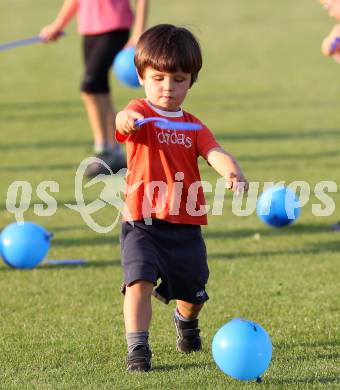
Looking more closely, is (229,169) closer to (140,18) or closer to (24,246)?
(24,246)

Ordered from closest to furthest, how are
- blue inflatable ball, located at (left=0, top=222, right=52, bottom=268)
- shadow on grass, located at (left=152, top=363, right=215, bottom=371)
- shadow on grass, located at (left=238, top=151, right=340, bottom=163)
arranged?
shadow on grass, located at (left=152, top=363, right=215, bottom=371) < blue inflatable ball, located at (left=0, top=222, right=52, bottom=268) < shadow on grass, located at (left=238, top=151, right=340, bottom=163)

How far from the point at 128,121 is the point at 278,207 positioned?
3443 millimetres

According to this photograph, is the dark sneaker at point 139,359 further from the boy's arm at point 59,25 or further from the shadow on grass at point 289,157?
the shadow on grass at point 289,157

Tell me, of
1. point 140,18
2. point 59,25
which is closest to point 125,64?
point 140,18

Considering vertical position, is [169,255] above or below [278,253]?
above

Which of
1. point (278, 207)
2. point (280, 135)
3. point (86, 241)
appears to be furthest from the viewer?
point (280, 135)

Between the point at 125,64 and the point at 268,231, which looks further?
the point at 125,64

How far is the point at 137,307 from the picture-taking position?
5.30m

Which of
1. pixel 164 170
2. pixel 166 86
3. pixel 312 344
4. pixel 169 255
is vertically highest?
pixel 166 86

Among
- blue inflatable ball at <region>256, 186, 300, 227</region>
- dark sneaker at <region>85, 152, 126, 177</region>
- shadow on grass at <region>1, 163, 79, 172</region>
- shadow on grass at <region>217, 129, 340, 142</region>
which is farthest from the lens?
shadow on grass at <region>217, 129, 340, 142</region>

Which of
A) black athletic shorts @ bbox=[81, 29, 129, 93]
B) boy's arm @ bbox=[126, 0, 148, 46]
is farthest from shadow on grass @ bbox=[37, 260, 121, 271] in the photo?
boy's arm @ bbox=[126, 0, 148, 46]

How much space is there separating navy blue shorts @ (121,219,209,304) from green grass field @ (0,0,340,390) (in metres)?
0.36

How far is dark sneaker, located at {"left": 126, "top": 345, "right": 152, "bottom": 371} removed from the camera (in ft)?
17.2

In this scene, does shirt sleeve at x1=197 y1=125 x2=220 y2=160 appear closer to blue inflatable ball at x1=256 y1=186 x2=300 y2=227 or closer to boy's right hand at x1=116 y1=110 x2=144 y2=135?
boy's right hand at x1=116 y1=110 x2=144 y2=135
